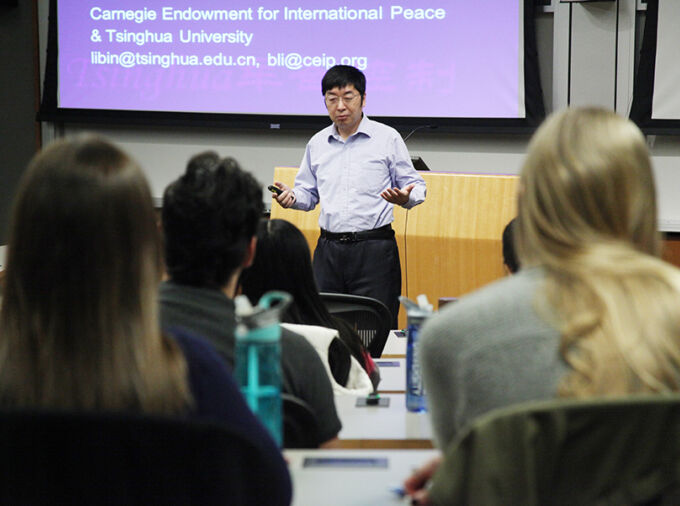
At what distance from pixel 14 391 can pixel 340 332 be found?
4.03 feet

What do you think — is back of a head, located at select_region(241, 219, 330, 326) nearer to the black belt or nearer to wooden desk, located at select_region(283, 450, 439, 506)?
wooden desk, located at select_region(283, 450, 439, 506)

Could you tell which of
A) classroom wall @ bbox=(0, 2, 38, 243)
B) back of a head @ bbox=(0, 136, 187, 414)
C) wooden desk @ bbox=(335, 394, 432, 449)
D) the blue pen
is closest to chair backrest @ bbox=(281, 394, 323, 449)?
wooden desk @ bbox=(335, 394, 432, 449)

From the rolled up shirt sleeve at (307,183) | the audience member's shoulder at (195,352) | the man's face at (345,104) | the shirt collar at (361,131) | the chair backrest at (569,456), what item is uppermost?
the man's face at (345,104)

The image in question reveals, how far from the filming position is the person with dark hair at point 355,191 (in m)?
4.15

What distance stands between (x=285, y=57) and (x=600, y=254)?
16.2ft

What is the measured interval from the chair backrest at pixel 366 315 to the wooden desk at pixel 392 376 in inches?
11.6

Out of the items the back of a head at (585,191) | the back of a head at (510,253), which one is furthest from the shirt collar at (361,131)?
the back of a head at (585,191)

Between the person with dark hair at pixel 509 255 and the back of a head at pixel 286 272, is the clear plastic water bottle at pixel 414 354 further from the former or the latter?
the person with dark hair at pixel 509 255

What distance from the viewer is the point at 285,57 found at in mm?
5805

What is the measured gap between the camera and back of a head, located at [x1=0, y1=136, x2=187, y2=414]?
1.00m

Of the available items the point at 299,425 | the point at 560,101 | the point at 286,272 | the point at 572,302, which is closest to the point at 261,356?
the point at 299,425

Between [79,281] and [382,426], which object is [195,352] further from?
[382,426]

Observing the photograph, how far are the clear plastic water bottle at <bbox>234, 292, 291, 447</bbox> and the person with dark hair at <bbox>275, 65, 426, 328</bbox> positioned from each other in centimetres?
276

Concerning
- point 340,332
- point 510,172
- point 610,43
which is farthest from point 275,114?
point 340,332
